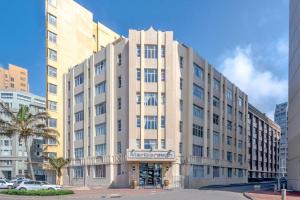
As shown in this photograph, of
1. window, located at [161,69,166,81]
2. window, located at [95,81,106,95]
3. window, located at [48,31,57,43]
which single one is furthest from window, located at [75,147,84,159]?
window, located at [48,31,57,43]

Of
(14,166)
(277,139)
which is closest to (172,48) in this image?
(14,166)

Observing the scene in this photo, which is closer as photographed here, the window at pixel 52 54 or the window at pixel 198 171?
the window at pixel 198 171

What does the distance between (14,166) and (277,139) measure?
286ft

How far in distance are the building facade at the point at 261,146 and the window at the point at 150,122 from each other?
5311 centimetres

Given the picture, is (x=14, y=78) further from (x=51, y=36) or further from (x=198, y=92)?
(x=198, y=92)

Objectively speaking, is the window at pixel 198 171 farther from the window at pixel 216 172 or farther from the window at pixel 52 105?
the window at pixel 52 105

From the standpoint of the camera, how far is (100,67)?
197ft

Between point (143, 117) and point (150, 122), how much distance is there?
47.8 inches

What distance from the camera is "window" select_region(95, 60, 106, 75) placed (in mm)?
58912

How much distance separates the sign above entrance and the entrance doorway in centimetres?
162

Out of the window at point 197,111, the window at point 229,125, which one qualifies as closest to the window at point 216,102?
the window at point 197,111

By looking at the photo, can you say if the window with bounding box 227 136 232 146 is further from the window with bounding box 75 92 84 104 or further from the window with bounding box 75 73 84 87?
the window with bounding box 75 73 84 87

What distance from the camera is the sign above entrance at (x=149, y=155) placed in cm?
5022

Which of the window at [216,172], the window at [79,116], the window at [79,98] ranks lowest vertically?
the window at [216,172]
